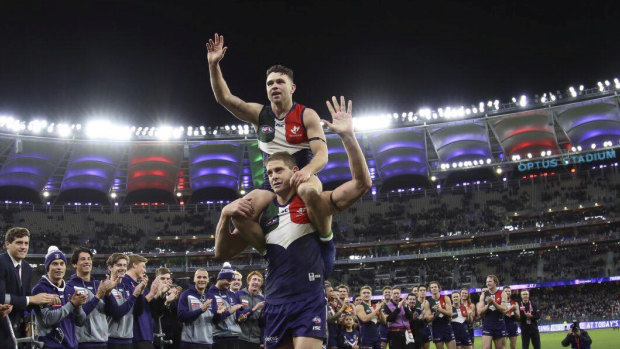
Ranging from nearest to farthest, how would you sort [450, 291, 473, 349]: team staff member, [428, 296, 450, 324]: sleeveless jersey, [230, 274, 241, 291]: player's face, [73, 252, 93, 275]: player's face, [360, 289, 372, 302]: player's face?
1. [73, 252, 93, 275]: player's face
2. [230, 274, 241, 291]: player's face
3. [360, 289, 372, 302]: player's face
4. [428, 296, 450, 324]: sleeveless jersey
5. [450, 291, 473, 349]: team staff member

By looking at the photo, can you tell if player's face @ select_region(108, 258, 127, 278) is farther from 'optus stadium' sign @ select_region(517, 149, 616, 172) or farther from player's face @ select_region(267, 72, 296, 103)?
'optus stadium' sign @ select_region(517, 149, 616, 172)

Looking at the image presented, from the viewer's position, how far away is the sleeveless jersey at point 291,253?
16.8 feet

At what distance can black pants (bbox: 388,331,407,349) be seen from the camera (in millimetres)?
16344

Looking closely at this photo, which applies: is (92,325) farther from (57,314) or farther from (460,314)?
(460,314)

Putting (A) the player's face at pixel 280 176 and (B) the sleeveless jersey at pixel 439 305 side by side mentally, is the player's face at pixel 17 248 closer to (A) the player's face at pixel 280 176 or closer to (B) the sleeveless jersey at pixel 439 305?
(A) the player's face at pixel 280 176

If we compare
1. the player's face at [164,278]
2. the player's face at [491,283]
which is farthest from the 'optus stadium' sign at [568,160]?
the player's face at [164,278]

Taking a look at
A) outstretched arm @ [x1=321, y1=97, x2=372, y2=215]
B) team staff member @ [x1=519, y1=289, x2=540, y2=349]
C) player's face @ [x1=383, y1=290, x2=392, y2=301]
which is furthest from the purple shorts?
team staff member @ [x1=519, y1=289, x2=540, y2=349]

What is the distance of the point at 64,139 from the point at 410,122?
3052 cm

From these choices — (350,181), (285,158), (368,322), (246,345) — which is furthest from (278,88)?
(368,322)

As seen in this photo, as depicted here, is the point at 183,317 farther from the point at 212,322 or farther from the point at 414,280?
the point at 414,280

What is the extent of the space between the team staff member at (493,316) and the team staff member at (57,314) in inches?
458

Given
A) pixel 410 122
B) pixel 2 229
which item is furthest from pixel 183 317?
pixel 2 229

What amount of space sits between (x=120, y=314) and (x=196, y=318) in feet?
6.62

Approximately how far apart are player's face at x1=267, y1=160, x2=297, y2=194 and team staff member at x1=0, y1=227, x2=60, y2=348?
409cm
